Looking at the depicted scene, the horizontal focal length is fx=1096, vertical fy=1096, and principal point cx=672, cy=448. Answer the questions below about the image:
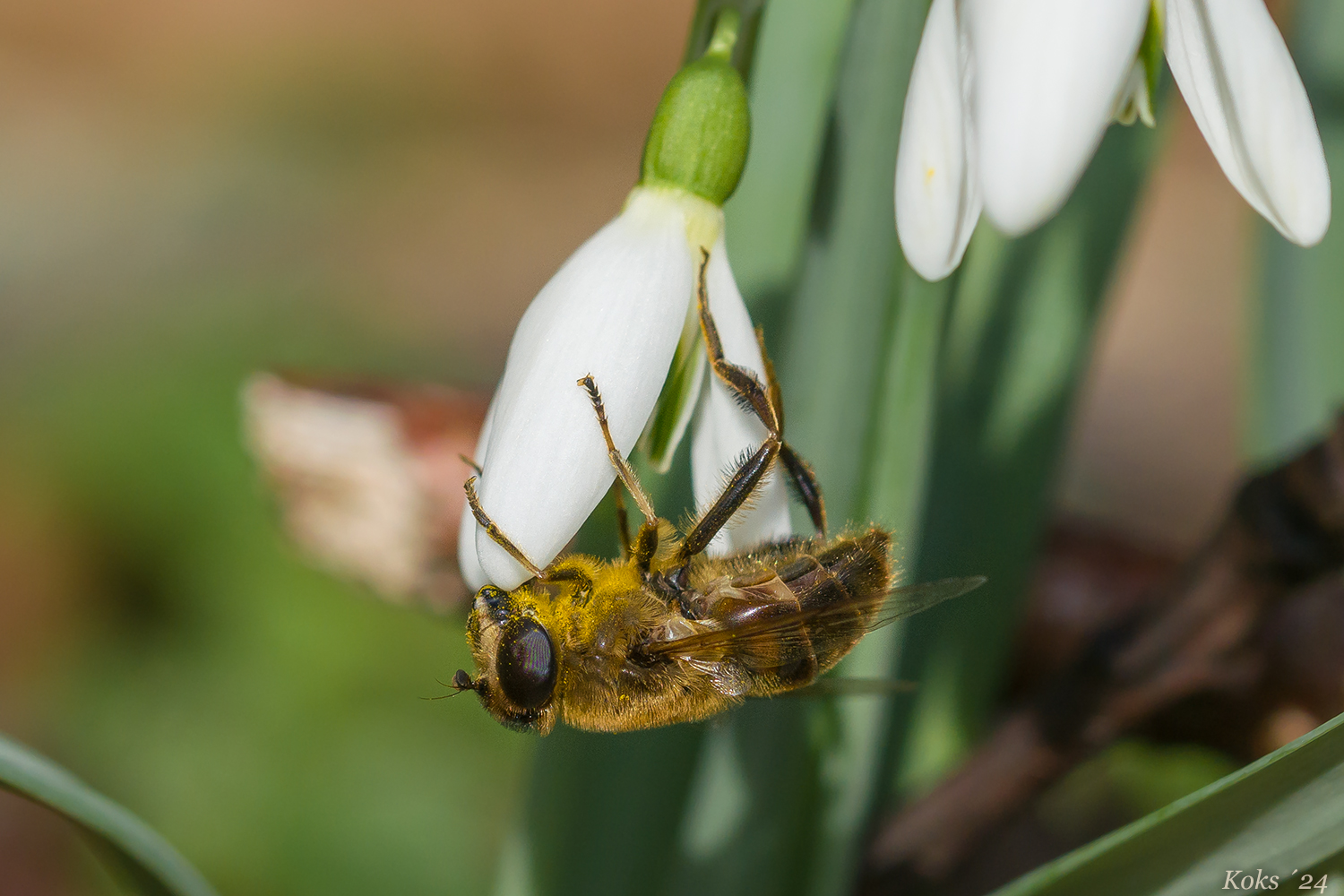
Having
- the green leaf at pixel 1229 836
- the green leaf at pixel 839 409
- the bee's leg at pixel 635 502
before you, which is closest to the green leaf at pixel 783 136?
the green leaf at pixel 839 409

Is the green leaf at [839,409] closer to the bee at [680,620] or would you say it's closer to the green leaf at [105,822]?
the bee at [680,620]

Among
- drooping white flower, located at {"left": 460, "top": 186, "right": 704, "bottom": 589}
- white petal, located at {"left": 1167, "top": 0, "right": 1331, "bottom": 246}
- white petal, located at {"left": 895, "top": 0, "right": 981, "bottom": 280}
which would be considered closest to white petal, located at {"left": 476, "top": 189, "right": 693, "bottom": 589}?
drooping white flower, located at {"left": 460, "top": 186, "right": 704, "bottom": 589}

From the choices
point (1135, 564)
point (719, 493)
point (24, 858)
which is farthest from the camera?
point (24, 858)

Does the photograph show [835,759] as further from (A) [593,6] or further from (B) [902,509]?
(A) [593,6]

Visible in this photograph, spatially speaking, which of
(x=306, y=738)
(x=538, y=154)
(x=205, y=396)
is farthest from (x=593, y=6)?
(x=306, y=738)

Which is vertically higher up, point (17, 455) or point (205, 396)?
point (205, 396)

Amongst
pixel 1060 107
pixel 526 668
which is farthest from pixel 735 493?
pixel 1060 107

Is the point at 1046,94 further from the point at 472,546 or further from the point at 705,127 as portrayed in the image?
the point at 472,546
